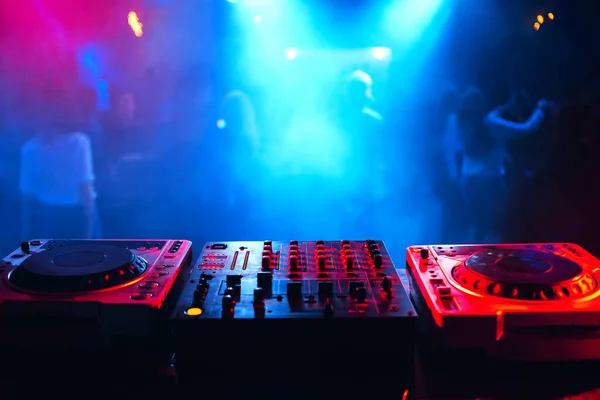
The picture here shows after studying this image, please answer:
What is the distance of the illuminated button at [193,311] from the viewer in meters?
1.33

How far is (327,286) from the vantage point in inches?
57.4

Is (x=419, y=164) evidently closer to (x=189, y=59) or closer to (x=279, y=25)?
(x=279, y=25)

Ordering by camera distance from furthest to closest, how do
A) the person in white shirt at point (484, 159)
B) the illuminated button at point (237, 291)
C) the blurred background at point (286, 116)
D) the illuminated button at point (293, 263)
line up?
1. the person in white shirt at point (484, 159)
2. the blurred background at point (286, 116)
3. the illuminated button at point (293, 263)
4. the illuminated button at point (237, 291)

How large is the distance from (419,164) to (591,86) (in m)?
0.83

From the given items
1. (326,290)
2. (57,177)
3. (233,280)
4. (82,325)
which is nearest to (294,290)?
(326,290)

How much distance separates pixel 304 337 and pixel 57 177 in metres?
1.76

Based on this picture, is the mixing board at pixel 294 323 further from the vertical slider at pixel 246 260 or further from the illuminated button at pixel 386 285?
the vertical slider at pixel 246 260

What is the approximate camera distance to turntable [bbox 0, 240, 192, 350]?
53.6 inches

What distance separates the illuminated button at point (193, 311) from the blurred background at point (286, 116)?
1.23m

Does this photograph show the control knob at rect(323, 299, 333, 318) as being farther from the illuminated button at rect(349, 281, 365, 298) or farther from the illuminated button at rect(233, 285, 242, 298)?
the illuminated button at rect(233, 285, 242, 298)

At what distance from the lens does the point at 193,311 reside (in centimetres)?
135

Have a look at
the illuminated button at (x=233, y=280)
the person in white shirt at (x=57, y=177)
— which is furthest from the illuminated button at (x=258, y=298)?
the person in white shirt at (x=57, y=177)

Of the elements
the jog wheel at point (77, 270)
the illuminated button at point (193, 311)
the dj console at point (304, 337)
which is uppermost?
the jog wheel at point (77, 270)

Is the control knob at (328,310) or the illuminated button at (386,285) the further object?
the illuminated button at (386,285)
